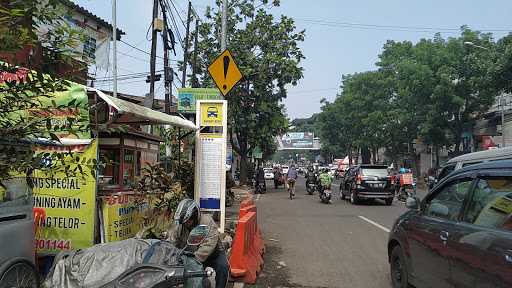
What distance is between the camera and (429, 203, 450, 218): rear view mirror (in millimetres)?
5296

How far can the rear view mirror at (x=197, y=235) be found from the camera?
4.51m

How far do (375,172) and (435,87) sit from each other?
16707 mm

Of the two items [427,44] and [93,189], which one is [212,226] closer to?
[93,189]

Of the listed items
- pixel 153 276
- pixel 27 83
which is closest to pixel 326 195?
pixel 153 276

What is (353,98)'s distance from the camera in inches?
2170

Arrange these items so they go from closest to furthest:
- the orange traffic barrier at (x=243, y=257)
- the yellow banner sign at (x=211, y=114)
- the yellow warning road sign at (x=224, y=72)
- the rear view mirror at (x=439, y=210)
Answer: the rear view mirror at (x=439, y=210) → the orange traffic barrier at (x=243, y=257) → the yellow warning road sign at (x=224, y=72) → the yellow banner sign at (x=211, y=114)

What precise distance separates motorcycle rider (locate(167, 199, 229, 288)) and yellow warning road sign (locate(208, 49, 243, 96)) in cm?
541

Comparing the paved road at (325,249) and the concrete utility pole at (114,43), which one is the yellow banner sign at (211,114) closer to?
the paved road at (325,249)

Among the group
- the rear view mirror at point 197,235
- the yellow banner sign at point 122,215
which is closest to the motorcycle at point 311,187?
the yellow banner sign at point 122,215

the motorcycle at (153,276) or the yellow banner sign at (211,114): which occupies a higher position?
the yellow banner sign at (211,114)

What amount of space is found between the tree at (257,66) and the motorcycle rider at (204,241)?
24.2 m

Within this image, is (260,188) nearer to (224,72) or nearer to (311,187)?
(311,187)

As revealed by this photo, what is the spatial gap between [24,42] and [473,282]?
3755 mm

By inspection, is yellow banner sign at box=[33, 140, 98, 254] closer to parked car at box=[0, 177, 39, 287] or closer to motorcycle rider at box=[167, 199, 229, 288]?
parked car at box=[0, 177, 39, 287]
